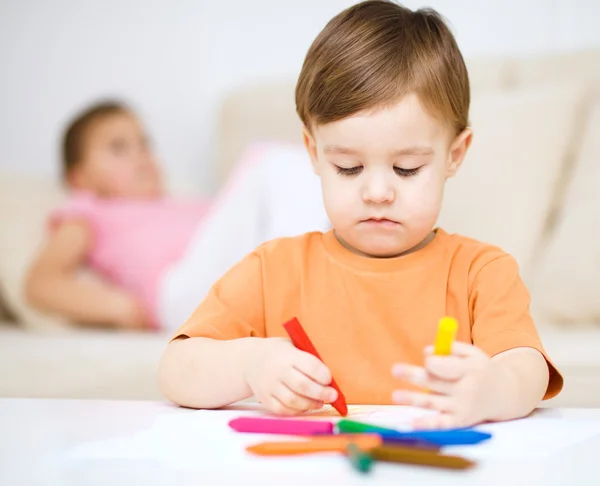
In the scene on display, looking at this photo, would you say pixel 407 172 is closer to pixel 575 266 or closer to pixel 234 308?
pixel 234 308

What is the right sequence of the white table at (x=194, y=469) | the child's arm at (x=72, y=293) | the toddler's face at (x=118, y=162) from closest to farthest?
the white table at (x=194, y=469)
the child's arm at (x=72, y=293)
the toddler's face at (x=118, y=162)

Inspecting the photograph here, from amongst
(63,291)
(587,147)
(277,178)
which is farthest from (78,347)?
(587,147)

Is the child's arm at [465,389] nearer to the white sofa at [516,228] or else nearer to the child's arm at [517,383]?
the child's arm at [517,383]

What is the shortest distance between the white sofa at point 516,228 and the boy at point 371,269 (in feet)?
1.30

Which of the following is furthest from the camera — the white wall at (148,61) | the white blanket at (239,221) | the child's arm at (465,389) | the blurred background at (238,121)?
the white wall at (148,61)

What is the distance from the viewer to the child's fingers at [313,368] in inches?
26.0

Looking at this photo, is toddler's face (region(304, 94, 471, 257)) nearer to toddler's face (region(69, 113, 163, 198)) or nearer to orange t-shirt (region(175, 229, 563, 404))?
orange t-shirt (region(175, 229, 563, 404))

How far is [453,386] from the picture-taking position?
61 cm

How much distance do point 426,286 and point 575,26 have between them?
4.96 ft

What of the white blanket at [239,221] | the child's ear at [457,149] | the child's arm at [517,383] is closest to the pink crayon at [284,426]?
the child's arm at [517,383]

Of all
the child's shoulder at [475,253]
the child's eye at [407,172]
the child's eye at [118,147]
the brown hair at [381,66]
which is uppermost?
the child's eye at [118,147]

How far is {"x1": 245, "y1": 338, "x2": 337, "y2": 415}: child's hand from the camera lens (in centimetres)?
66

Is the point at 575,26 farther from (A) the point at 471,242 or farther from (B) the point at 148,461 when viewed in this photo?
(B) the point at 148,461

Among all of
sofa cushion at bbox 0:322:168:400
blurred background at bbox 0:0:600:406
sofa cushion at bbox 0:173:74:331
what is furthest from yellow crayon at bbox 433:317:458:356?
sofa cushion at bbox 0:173:74:331
